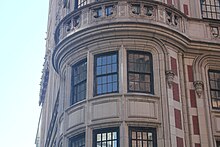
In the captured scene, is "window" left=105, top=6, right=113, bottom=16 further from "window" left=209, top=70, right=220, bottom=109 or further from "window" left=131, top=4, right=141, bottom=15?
"window" left=209, top=70, right=220, bottom=109

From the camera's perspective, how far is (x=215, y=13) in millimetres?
26484

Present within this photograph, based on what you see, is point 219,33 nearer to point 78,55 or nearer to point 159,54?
point 159,54

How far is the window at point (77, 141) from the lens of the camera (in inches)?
861

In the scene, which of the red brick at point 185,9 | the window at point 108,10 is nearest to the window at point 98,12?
the window at point 108,10

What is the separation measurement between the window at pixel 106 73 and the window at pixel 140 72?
2.41 ft

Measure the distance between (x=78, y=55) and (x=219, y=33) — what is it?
795 centimetres

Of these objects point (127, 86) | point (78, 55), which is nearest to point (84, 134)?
point (127, 86)

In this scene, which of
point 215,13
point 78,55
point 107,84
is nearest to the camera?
point 107,84

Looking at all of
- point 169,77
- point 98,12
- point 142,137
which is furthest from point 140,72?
point 98,12

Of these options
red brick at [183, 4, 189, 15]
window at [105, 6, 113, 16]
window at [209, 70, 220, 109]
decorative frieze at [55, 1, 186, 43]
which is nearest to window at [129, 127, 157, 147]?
window at [209, 70, 220, 109]

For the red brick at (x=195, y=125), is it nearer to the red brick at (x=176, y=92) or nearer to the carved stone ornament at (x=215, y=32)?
the red brick at (x=176, y=92)

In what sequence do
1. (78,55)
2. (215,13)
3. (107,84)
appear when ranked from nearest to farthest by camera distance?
(107,84), (78,55), (215,13)

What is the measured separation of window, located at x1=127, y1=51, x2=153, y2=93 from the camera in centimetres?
2233

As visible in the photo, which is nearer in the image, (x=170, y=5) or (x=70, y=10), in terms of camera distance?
(x=170, y=5)
